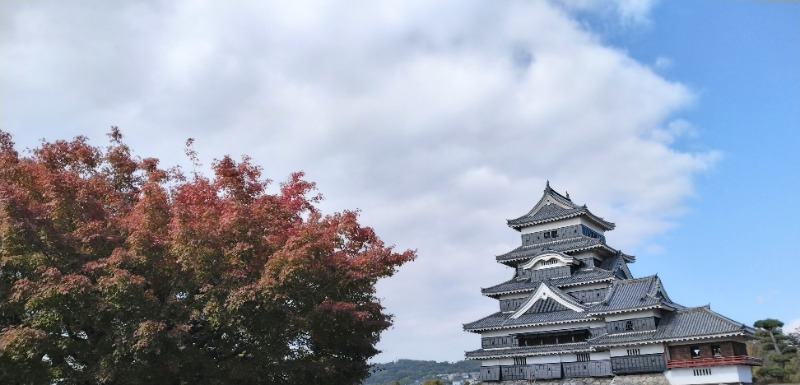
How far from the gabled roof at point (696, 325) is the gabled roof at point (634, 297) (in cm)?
87

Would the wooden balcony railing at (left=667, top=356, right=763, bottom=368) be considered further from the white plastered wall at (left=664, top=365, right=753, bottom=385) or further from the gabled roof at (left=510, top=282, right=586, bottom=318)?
the gabled roof at (left=510, top=282, right=586, bottom=318)

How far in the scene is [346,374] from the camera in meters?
19.1

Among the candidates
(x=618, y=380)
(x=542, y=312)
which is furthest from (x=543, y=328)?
(x=618, y=380)

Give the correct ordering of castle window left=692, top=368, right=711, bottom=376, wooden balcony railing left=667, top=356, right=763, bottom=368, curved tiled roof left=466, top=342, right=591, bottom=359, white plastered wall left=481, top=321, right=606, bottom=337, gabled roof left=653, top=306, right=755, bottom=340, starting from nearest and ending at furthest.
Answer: wooden balcony railing left=667, top=356, right=763, bottom=368 → gabled roof left=653, top=306, right=755, bottom=340 → castle window left=692, top=368, right=711, bottom=376 → curved tiled roof left=466, top=342, right=591, bottom=359 → white plastered wall left=481, top=321, right=606, bottom=337

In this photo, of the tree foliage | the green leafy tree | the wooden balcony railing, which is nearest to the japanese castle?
the wooden balcony railing

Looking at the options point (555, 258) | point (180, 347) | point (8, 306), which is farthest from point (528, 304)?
point (8, 306)

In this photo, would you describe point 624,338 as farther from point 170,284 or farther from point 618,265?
point 170,284

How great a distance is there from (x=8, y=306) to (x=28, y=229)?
2033mm

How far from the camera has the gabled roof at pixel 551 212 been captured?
4281 centimetres

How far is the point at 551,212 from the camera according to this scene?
144 feet

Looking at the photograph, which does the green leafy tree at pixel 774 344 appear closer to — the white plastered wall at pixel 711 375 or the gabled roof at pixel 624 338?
the white plastered wall at pixel 711 375

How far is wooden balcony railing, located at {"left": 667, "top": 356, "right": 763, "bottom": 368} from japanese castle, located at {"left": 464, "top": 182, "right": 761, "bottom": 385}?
0.16 feet

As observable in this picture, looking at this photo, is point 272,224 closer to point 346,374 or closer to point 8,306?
point 346,374

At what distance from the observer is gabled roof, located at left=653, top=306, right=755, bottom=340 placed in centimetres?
3083
